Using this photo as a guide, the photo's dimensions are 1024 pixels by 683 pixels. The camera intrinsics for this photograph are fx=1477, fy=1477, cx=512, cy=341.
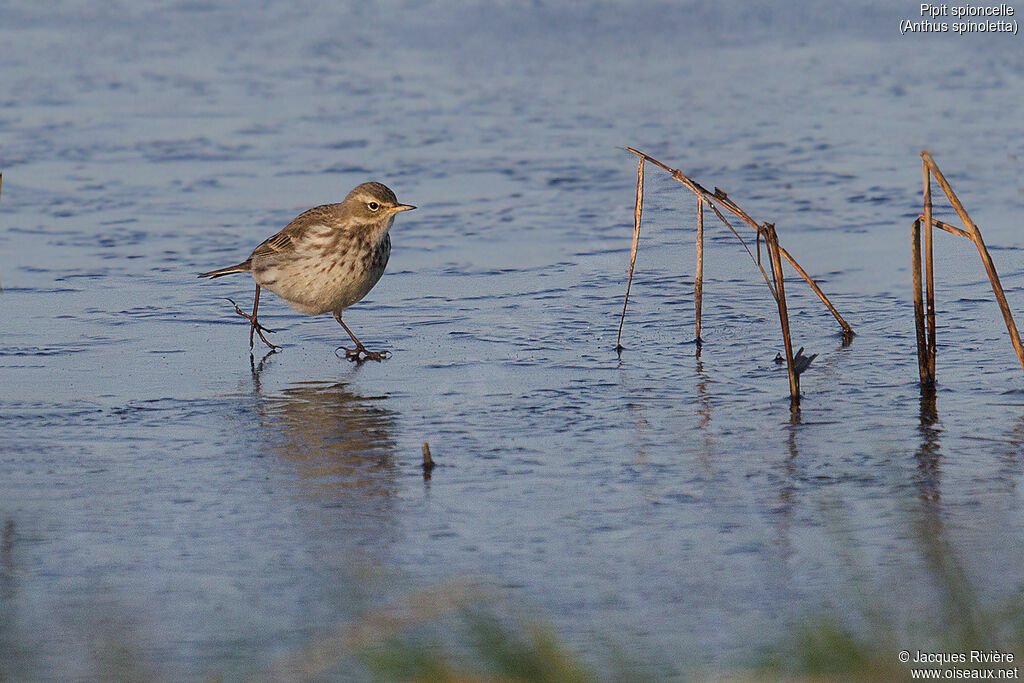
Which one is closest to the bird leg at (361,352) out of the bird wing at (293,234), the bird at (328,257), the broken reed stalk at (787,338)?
the bird at (328,257)

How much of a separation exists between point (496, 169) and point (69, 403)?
5.72 meters

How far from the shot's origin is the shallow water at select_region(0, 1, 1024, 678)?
4.95 metres

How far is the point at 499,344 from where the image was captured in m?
8.01

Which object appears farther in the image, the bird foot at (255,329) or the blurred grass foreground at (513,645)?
the bird foot at (255,329)

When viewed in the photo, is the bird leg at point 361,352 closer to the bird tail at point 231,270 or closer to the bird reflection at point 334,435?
the bird reflection at point 334,435

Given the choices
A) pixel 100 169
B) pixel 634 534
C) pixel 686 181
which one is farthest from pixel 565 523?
pixel 100 169

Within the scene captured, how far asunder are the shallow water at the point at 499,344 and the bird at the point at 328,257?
0.28 metres

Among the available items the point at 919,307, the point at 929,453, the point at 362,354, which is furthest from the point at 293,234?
the point at 929,453

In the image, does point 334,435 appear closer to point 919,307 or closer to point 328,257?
point 328,257

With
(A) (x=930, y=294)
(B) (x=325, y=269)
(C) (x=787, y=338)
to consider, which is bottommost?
(C) (x=787, y=338)

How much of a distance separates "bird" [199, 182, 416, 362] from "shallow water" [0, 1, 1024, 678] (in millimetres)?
279

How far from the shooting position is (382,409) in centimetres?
705

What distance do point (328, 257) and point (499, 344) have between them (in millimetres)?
1237

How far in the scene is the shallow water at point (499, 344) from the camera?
16.3ft
